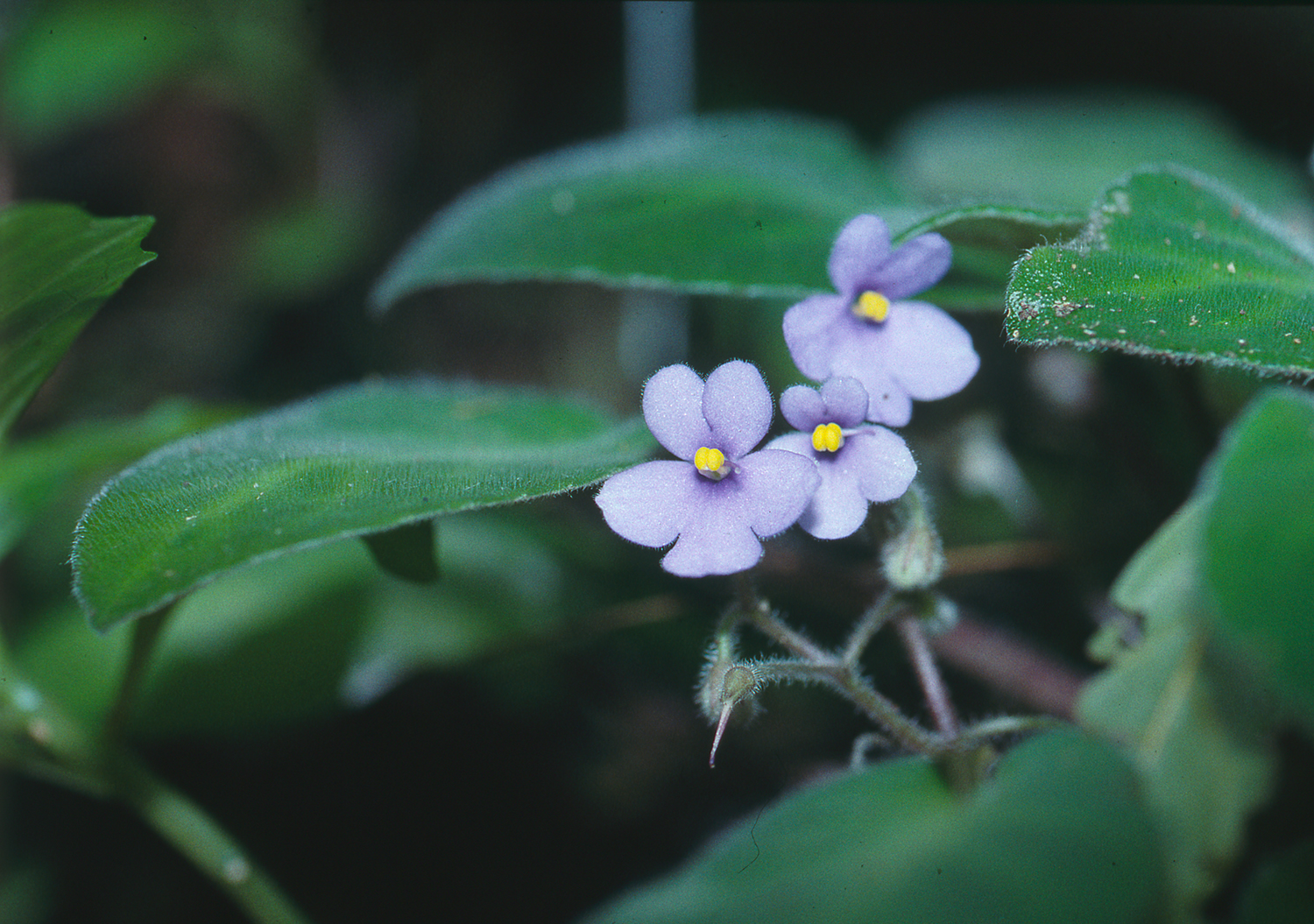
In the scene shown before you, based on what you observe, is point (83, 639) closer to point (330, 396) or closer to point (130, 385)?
point (330, 396)

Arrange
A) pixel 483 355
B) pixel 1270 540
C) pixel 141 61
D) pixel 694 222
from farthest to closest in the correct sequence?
pixel 483 355, pixel 141 61, pixel 694 222, pixel 1270 540

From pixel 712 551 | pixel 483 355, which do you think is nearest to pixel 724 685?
pixel 712 551

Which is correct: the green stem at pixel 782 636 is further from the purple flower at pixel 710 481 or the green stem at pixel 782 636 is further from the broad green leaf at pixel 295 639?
the broad green leaf at pixel 295 639

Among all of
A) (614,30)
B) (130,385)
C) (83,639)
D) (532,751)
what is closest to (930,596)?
(532,751)

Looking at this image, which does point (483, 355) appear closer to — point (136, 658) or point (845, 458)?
point (136, 658)

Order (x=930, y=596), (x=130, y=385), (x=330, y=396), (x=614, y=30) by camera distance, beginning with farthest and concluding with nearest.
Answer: (x=614, y=30)
(x=130, y=385)
(x=330, y=396)
(x=930, y=596)

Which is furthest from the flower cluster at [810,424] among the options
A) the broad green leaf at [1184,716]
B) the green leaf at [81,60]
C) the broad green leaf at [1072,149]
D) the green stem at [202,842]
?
the green leaf at [81,60]

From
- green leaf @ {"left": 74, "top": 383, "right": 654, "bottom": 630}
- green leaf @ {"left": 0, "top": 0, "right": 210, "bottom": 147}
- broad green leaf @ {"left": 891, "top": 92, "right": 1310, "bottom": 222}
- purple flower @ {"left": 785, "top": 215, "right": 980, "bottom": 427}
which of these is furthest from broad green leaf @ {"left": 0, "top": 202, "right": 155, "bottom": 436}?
green leaf @ {"left": 0, "top": 0, "right": 210, "bottom": 147}
